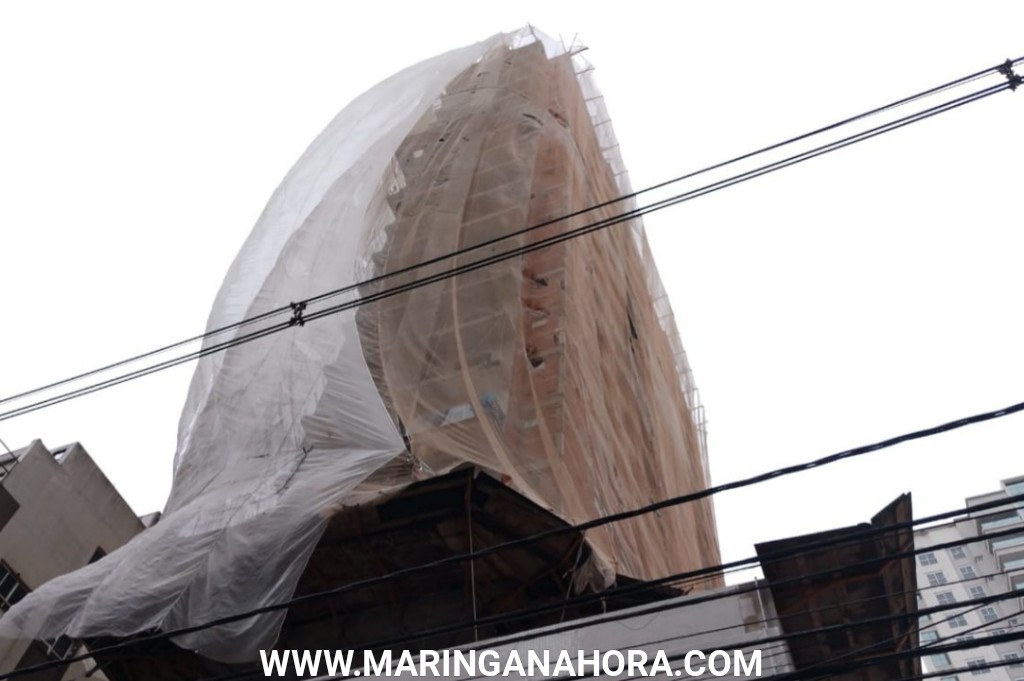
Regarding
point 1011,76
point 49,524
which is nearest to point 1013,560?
point 49,524

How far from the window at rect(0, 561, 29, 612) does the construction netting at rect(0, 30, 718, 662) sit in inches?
316

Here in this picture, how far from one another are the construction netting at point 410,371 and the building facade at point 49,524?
777 centimetres

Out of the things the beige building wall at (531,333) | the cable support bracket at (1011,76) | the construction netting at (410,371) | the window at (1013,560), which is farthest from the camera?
the window at (1013,560)

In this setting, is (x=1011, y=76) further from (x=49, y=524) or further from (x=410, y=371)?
(x=49, y=524)

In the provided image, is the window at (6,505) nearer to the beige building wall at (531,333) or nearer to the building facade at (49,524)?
the building facade at (49,524)

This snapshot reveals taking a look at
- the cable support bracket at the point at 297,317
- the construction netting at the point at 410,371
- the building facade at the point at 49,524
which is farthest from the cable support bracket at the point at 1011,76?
the building facade at the point at 49,524

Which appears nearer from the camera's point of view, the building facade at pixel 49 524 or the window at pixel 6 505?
the building facade at pixel 49 524

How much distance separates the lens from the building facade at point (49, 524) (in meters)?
16.0

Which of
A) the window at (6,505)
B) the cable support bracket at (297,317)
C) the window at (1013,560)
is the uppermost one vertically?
the window at (1013,560)

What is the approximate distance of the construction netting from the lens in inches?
326

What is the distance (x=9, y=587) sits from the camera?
1678cm

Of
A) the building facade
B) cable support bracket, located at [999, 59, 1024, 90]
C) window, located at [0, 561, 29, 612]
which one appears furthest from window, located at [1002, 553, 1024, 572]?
cable support bracket, located at [999, 59, 1024, 90]

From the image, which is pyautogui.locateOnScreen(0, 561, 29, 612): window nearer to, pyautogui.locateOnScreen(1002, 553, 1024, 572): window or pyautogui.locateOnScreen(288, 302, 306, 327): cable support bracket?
pyautogui.locateOnScreen(288, 302, 306, 327): cable support bracket

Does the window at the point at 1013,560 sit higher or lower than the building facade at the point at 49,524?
higher
